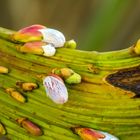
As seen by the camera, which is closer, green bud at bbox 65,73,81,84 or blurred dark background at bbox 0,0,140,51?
green bud at bbox 65,73,81,84

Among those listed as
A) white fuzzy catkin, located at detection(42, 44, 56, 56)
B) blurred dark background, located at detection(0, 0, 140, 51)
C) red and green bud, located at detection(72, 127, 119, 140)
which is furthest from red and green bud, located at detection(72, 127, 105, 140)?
blurred dark background, located at detection(0, 0, 140, 51)

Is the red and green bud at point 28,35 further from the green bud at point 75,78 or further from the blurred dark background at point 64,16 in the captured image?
the blurred dark background at point 64,16

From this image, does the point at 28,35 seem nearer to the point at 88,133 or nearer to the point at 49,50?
the point at 49,50

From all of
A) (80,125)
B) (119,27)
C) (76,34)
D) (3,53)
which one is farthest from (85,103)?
(76,34)

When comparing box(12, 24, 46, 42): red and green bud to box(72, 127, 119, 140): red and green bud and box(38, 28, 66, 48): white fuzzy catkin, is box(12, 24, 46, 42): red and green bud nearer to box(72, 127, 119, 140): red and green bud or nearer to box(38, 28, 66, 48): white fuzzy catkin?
box(38, 28, 66, 48): white fuzzy catkin

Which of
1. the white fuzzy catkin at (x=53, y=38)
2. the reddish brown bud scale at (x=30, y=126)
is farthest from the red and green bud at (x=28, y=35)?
the reddish brown bud scale at (x=30, y=126)

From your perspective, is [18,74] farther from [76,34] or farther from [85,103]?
[76,34]
